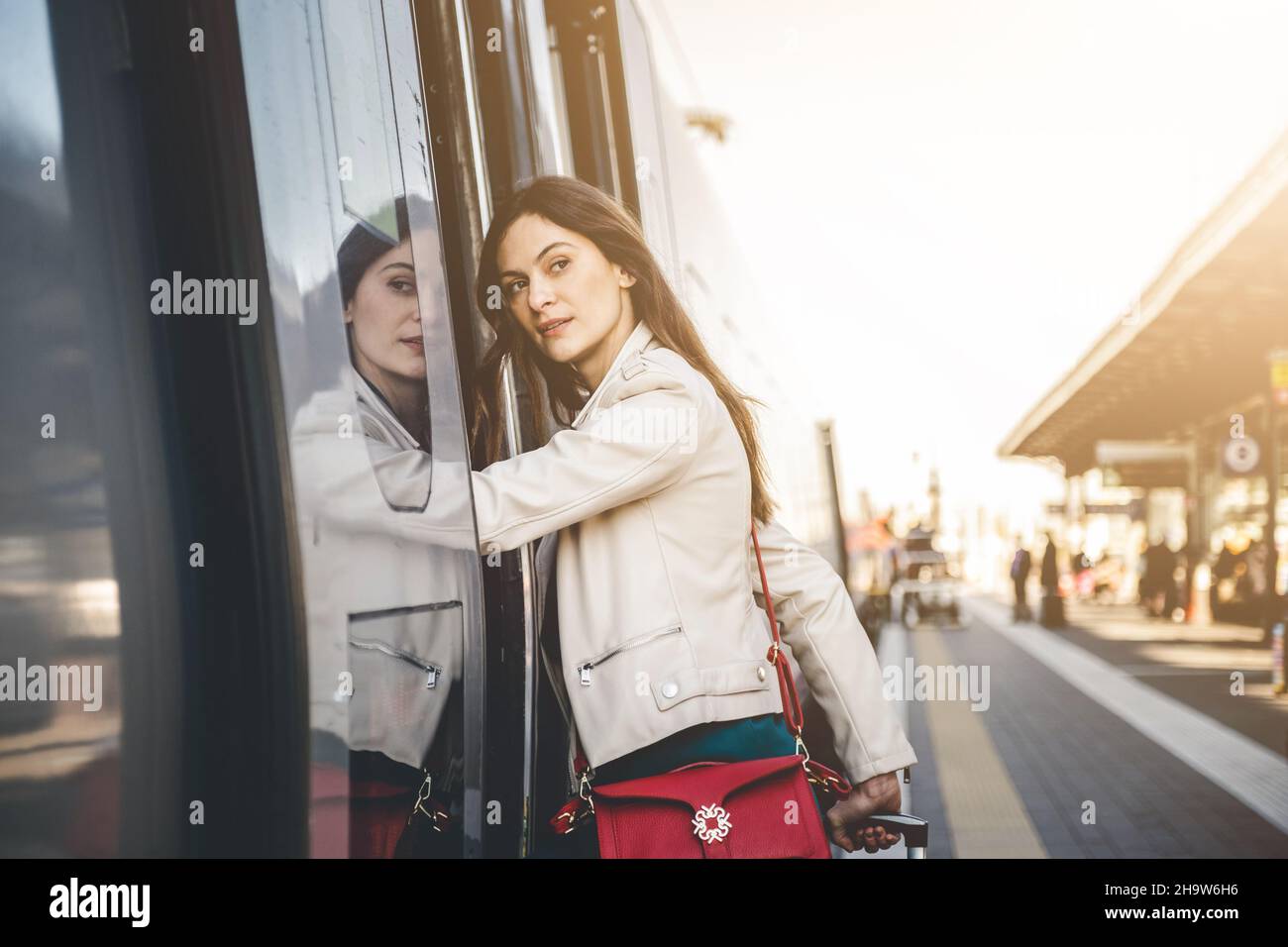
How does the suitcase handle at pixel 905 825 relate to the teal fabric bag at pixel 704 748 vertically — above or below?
below

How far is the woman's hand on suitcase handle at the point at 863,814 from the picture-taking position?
251 cm

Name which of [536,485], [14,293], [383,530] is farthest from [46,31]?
[536,485]

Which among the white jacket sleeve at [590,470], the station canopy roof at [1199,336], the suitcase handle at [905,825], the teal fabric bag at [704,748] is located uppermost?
the station canopy roof at [1199,336]

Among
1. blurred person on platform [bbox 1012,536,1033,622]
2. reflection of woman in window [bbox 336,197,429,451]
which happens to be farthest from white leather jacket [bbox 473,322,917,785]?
blurred person on platform [bbox 1012,536,1033,622]

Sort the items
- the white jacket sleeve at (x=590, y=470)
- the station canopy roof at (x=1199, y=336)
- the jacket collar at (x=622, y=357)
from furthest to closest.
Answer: the station canopy roof at (x=1199, y=336)
the jacket collar at (x=622, y=357)
the white jacket sleeve at (x=590, y=470)

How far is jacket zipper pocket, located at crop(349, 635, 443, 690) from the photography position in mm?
1816

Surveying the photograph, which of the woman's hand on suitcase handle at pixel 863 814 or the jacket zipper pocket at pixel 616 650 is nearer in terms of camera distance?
the jacket zipper pocket at pixel 616 650

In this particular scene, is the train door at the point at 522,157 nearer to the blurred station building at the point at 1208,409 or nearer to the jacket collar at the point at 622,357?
the jacket collar at the point at 622,357

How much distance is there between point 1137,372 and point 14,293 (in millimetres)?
10104

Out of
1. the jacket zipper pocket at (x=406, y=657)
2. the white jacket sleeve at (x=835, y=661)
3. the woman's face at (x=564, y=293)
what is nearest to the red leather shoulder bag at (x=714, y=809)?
the white jacket sleeve at (x=835, y=661)

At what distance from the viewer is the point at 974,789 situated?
15.1 feet

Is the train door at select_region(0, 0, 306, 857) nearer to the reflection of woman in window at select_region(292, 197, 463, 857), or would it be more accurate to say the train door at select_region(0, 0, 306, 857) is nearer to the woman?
the reflection of woman in window at select_region(292, 197, 463, 857)

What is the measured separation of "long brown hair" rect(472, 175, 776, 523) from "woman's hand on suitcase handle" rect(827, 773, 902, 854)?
61cm
